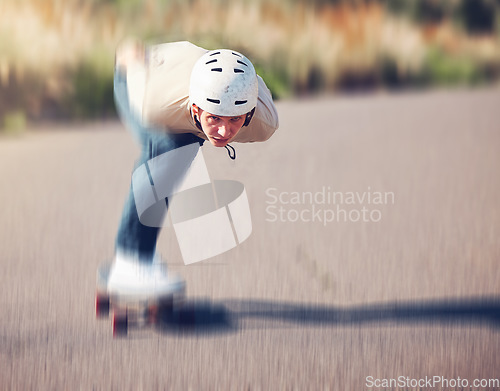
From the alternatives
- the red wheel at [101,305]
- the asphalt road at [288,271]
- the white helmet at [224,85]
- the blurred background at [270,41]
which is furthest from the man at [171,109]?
the blurred background at [270,41]

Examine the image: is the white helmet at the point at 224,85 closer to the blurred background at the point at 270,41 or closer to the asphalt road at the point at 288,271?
the asphalt road at the point at 288,271

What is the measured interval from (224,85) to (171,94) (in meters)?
0.28

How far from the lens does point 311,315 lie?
11.2 feet

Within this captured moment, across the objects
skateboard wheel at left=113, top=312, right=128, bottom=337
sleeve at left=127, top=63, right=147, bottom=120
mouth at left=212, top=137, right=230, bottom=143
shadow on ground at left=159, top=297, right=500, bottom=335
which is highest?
sleeve at left=127, top=63, right=147, bottom=120

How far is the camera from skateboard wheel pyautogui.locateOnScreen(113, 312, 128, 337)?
3.12 metres

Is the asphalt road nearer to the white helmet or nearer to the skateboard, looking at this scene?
the skateboard

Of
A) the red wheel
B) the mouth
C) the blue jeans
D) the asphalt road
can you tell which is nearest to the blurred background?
the asphalt road

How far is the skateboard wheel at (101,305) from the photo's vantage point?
10.8 feet

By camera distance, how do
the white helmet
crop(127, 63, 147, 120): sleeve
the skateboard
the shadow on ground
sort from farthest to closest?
the shadow on ground < the skateboard < crop(127, 63, 147, 120): sleeve < the white helmet

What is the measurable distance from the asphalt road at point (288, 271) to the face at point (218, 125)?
81 cm

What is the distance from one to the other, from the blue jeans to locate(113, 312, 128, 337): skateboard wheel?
237 millimetres

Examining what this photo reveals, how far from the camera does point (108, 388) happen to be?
107 inches

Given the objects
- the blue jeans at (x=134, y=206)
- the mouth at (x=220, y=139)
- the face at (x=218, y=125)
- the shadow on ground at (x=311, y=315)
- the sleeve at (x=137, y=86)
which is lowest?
the shadow on ground at (x=311, y=315)

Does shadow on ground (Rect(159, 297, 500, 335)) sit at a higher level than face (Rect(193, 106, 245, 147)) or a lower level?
lower
